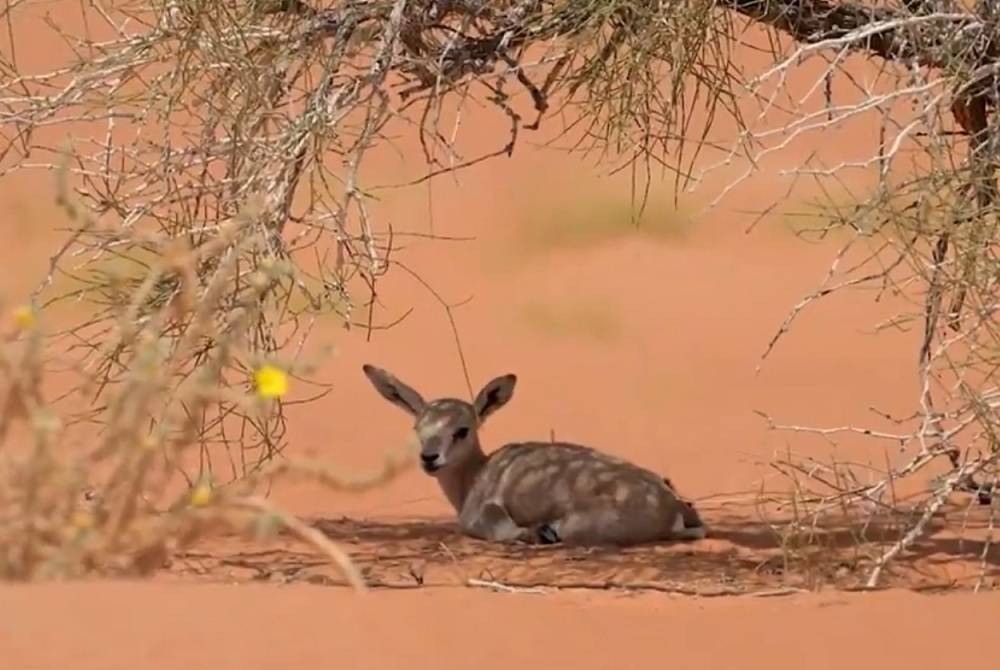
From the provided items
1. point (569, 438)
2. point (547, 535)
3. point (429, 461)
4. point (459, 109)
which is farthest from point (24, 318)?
point (569, 438)

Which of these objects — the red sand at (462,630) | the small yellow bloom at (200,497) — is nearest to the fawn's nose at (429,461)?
the red sand at (462,630)

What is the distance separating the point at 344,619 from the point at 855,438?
7742 mm

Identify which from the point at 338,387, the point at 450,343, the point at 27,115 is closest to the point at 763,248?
the point at 450,343

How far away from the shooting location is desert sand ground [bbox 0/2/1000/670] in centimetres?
413

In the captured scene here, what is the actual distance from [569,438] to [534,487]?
12.0ft

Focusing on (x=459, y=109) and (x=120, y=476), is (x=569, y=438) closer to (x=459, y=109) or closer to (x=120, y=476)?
(x=459, y=109)

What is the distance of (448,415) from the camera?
9211 millimetres

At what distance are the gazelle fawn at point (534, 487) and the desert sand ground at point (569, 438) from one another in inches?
6.6

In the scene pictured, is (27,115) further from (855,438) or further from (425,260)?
(425,260)

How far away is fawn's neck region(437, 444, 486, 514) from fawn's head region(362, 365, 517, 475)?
54 mm

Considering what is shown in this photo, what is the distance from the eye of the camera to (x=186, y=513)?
3.64 metres

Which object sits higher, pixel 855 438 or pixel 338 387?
pixel 338 387

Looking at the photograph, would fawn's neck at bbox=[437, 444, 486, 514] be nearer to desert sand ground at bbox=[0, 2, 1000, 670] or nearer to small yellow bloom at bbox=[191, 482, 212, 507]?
desert sand ground at bbox=[0, 2, 1000, 670]

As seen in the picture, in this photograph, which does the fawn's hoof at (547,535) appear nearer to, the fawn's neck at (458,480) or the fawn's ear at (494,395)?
the fawn's neck at (458,480)
